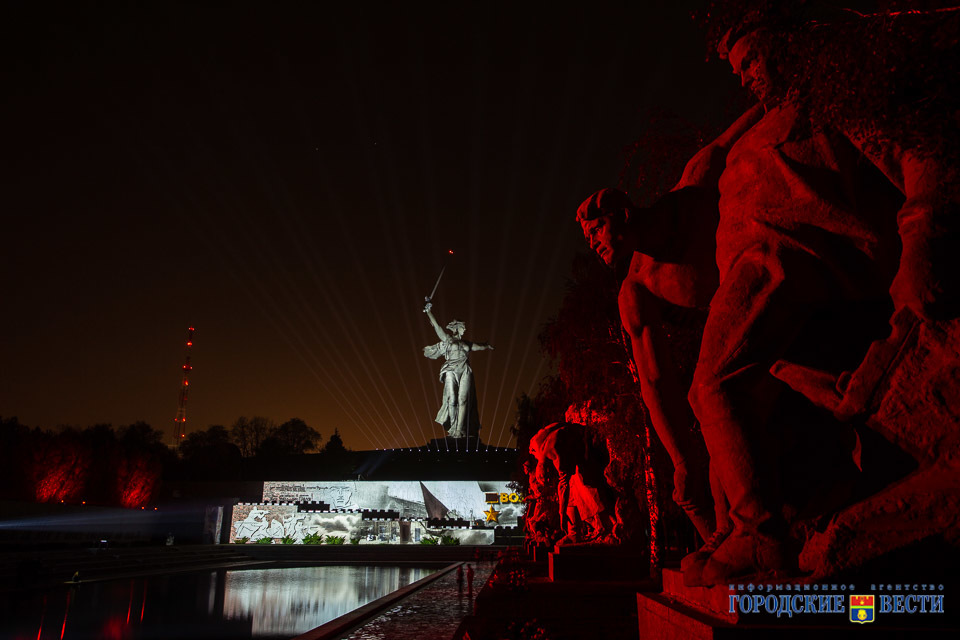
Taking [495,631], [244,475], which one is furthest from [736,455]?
[244,475]

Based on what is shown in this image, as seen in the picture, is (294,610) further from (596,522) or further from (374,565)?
(374,565)

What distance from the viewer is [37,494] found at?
40.5 metres

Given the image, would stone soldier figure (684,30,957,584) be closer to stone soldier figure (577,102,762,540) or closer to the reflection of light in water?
stone soldier figure (577,102,762,540)

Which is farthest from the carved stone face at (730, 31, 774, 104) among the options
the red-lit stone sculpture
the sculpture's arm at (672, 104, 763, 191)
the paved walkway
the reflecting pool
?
the reflecting pool

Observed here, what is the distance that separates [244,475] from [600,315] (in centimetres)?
4337

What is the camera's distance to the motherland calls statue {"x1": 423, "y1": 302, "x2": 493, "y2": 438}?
5327cm

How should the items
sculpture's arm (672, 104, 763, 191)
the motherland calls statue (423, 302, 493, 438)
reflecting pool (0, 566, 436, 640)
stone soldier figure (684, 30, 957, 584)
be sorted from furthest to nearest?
the motherland calls statue (423, 302, 493, 438) < reflecting pool (0, 566, 436, 640) < sculpture's arm (672, 104, 763, 191) < stone soldier figure (684, 30, 957, 584)

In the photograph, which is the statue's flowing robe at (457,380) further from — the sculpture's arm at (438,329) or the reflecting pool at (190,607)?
the reflecting pool at (190,607)

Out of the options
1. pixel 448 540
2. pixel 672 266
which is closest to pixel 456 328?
pixel 448 540

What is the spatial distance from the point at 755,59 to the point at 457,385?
5156 centimetres

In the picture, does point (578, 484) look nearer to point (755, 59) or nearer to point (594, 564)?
point (594, 564)
